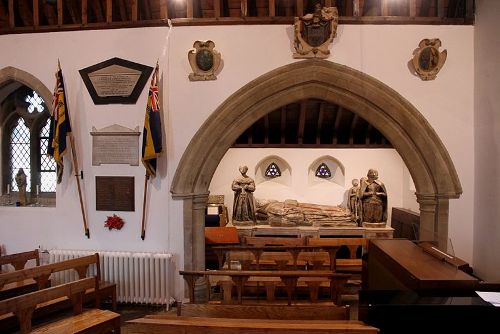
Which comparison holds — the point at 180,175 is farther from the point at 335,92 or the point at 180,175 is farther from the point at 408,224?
the point at 408,224

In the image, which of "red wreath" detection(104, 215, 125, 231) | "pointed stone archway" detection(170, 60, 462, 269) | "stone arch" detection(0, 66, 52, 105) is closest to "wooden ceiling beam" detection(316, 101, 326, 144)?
"pointed stone archway" detection(170, 60, 462, 269)

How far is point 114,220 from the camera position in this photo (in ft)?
18.7

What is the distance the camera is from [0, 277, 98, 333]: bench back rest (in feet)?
11.6

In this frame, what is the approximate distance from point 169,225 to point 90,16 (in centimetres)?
337

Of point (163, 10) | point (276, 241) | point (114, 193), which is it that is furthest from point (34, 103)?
point (276, 241)

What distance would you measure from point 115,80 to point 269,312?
12.8ft

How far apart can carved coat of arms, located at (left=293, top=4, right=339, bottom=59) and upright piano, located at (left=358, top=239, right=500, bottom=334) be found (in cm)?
297

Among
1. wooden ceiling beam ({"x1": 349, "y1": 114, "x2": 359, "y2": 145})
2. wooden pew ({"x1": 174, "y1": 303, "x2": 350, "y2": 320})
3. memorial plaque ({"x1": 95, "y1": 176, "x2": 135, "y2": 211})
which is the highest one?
wooden ceiling beam ({"x1": 349, "y1": 114, "x2": 359, "y2": 145})

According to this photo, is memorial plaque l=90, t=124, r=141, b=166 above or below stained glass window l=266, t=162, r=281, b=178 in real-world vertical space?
above

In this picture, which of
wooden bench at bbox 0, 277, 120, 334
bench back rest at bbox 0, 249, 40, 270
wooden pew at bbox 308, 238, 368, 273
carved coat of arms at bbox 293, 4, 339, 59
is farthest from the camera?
wooden pew at bbox 308, 238, 368, 273

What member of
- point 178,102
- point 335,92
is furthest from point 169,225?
point 335,92

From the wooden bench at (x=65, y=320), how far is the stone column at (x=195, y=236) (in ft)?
4.85

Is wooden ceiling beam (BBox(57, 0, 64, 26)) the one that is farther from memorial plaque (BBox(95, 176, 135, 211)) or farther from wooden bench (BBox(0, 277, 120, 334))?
wooden bench (BBox(0, 277, 120, 334))

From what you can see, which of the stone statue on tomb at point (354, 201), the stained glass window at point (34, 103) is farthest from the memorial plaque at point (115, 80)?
the stone statue on tomb at point (354, 201)
